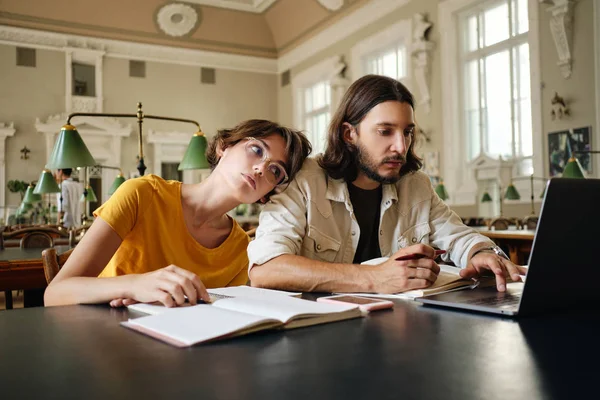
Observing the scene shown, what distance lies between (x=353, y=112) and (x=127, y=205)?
35.5 inches

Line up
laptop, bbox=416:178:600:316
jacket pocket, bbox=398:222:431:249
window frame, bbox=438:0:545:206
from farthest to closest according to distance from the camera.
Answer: window frame, bbox=438:0:545:206, jacket pocket, bbox=398:222:431:249, laptop, bbox=416:178:600:316

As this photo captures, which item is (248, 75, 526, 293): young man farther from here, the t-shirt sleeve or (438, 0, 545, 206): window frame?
(438, 0, 545, 206): window frame

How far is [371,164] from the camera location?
1.93 m

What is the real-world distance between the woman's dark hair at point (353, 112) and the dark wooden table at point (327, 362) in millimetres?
1049

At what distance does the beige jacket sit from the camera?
5.80 ft

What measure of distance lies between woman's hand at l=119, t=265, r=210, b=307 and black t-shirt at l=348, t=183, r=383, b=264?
94 centimetres

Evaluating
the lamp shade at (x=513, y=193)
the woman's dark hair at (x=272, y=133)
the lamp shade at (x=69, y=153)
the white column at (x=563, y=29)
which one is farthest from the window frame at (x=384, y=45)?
the woman's dark hair at (x=272, y=133)

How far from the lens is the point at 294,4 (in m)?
12.6

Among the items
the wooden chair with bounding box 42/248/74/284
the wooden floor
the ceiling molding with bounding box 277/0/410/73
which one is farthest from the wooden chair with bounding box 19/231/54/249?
the ceiling molding with bounding box 277/0/410/73

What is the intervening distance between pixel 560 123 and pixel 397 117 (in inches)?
241

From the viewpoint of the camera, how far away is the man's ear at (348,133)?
2049mm

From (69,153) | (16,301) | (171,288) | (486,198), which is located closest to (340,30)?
(486,198)

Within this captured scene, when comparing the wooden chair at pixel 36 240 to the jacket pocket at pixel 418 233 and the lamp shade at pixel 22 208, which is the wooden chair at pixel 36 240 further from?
Result: the lamp shade at pixel 22 208

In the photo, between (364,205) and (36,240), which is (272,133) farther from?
(36,240)
